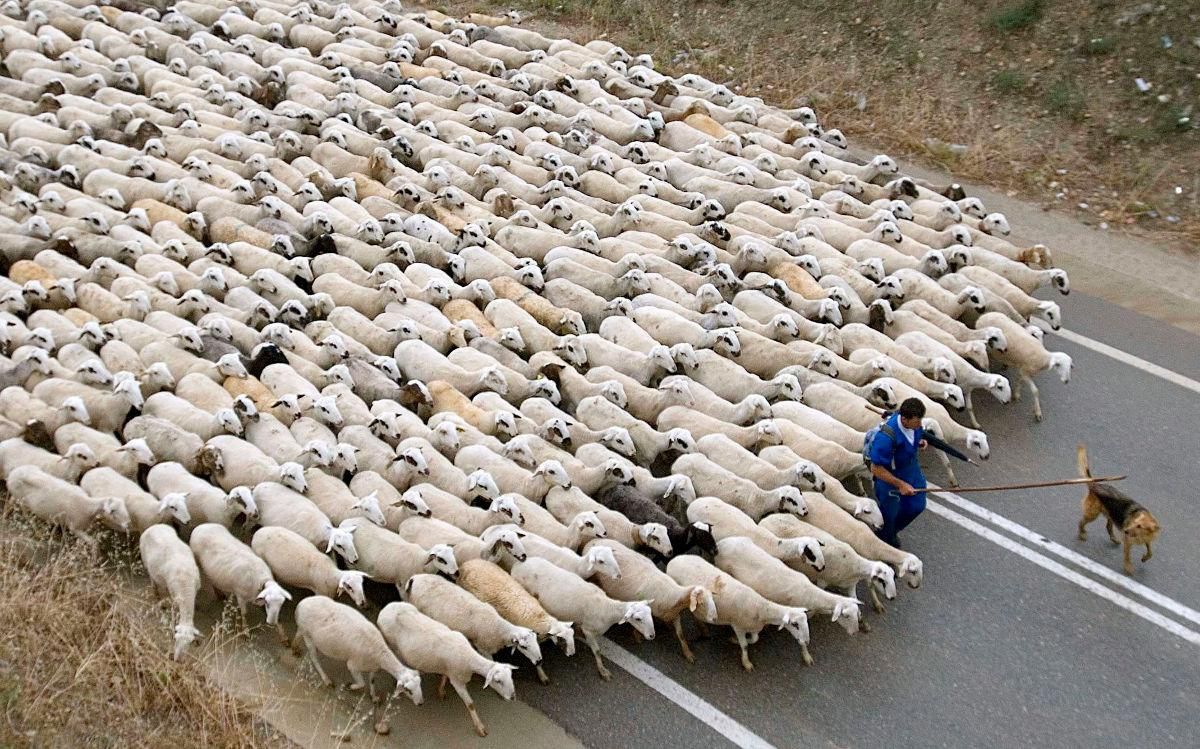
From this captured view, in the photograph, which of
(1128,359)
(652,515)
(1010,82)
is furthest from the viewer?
(1010,82)

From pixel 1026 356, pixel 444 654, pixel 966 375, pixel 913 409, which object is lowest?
pixel 444 654

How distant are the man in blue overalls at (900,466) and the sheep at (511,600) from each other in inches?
109

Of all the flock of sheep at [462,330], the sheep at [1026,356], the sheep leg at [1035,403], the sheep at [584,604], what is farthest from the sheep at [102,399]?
the sheep leg at [1035,403]

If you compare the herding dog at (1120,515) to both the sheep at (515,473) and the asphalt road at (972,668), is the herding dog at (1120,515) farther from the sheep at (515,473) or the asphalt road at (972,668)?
the sheep at (515,473)

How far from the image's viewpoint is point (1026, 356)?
11141mm

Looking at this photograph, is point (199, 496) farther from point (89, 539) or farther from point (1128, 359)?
point (1128, 359)

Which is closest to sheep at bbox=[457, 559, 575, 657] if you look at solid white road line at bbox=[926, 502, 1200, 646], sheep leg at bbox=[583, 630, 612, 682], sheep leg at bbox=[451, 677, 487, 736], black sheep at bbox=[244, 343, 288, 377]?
sheep leg at bbox=[583, 630, 612, 682]

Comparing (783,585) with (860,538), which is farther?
(860,538)

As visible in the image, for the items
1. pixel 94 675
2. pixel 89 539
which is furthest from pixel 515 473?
pixel 94 675

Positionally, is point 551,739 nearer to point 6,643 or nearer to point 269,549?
point 269,549

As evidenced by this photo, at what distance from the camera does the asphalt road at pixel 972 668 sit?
26.3 feet

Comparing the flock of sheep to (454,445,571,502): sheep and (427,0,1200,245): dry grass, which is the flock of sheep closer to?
(454,445,571,502): sheep

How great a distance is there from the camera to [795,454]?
9781 millimetres

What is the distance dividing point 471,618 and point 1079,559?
16.9 feet
